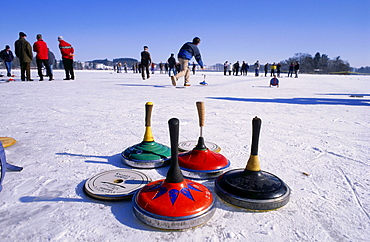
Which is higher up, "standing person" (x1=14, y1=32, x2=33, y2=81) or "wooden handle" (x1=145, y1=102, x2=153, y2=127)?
"standing person" (x1=14, y1=32, x2=33, y2=81)

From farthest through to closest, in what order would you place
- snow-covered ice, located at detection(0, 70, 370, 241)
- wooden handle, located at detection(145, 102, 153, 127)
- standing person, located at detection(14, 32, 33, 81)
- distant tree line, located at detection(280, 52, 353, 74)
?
distant tree line, located at detection(280, 52, 353, 74) < standing person, located at detection(14, 32, 33, 81) < wooden handle, located at detection(145, 102, 153, 127) < snow-covered ice, located at detection(0, 70, 370, 241)

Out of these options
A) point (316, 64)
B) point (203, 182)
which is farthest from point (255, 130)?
point (316, 64)

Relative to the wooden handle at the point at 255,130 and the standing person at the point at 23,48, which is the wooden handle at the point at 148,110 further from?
the standing person at the point at 23,48

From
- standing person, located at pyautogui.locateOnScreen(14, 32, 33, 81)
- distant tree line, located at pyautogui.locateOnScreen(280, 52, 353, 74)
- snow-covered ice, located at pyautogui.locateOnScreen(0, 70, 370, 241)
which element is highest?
distant tree line, located at pyautogui.locateOnScreen(280, 52, 353, 74)

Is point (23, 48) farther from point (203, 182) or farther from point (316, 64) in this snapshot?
point (316, 64)

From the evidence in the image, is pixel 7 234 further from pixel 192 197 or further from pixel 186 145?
pixel 186 145

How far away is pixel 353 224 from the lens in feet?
4.28

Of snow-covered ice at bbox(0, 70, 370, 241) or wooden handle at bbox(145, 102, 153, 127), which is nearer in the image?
snow-covered ice at bbox(0, 70, 370, 241)

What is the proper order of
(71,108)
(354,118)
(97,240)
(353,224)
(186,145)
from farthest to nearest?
1. (71,108)
2. (354,118)
3. (186,145)
4. (353,224)
5. (97,240)

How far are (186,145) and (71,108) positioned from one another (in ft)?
10.6

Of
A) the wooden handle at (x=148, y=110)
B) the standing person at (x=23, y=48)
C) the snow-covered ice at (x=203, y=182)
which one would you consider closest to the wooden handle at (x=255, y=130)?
the snow-covered ice at (x=203, y=182)

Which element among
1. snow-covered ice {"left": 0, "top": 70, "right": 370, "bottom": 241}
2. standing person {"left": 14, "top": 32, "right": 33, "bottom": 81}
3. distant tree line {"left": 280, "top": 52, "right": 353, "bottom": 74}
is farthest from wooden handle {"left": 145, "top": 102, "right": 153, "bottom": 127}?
distant tree line {"left": 280, "top": 52, "right": 353, "bottom": 74}

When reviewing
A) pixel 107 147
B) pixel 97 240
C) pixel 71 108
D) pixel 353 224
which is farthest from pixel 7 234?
pixel 71 108

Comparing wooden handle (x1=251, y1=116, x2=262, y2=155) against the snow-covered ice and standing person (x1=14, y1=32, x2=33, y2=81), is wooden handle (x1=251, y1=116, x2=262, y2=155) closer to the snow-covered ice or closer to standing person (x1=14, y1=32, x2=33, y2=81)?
the snow-covered ice
